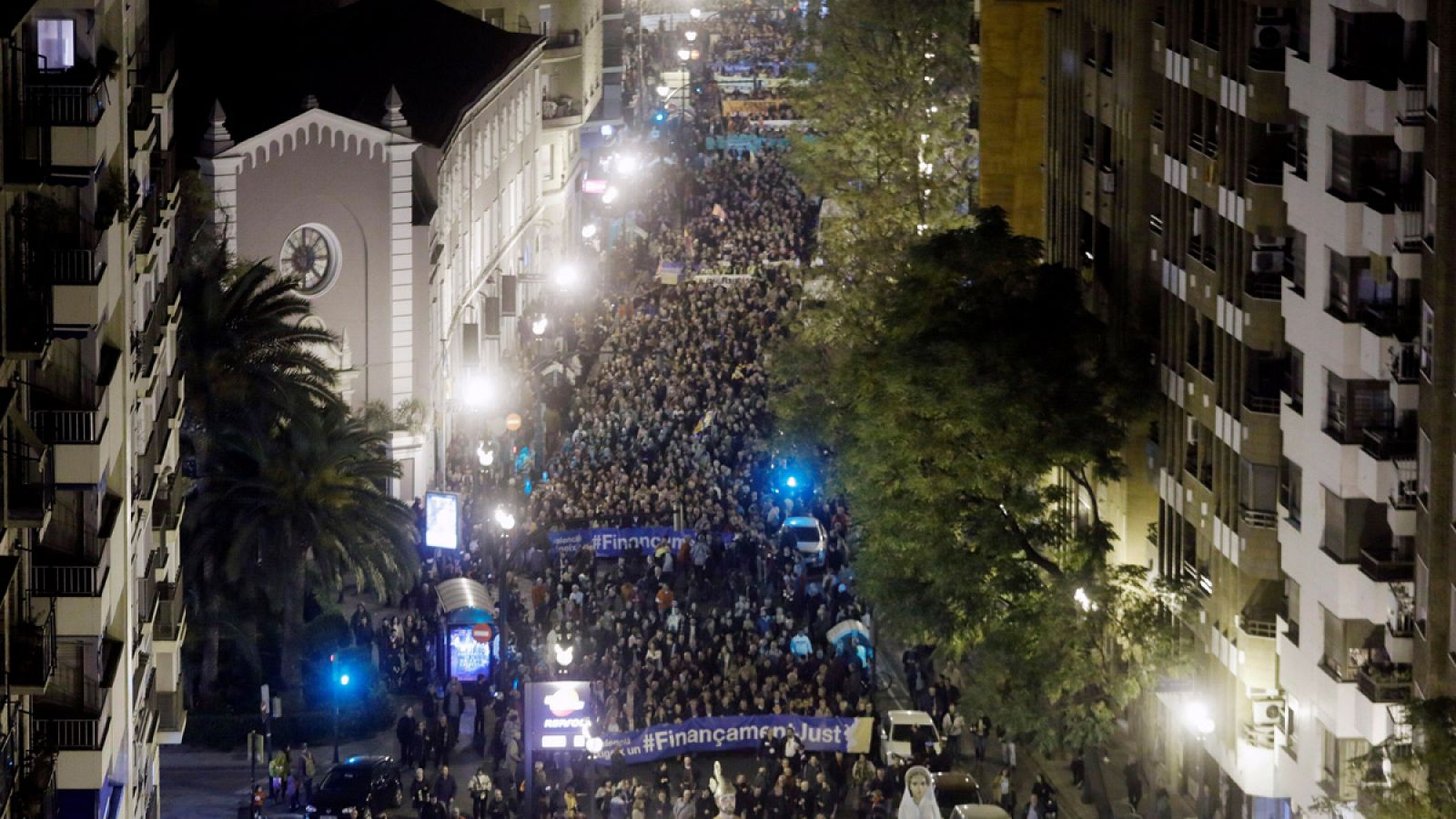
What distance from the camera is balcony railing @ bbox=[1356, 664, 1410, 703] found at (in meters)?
36.8

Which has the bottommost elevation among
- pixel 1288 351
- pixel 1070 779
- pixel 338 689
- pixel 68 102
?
pixel 1070 779

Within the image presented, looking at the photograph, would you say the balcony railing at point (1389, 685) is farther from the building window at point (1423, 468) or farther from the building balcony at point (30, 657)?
the building balcony at point (30, 657)

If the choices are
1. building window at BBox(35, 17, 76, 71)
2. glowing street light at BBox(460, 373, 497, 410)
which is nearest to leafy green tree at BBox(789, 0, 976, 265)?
glowing street light at BBox(460, 373, 497, 410)

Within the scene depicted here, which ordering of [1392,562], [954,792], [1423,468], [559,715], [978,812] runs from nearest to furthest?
[1423,468] < [1392,562] < [978,812] < [954,792] < [559,715]

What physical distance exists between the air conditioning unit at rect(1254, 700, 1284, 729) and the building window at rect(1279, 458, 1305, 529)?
121 inches

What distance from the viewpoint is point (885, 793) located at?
1791 inches

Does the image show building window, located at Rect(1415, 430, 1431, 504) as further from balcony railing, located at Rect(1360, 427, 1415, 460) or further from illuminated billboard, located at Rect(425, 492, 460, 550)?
illuminated billboard, located at Rect(425, 492, 460, 550)

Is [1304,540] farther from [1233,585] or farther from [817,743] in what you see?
[817,743]

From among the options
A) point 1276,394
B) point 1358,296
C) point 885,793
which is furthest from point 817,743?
point 1358,296

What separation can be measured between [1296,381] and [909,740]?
1092cm

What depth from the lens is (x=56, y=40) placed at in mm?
31109

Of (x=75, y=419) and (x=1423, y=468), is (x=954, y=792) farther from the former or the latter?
(x=75, y=419)

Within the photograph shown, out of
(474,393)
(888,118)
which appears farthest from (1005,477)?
(474,393)

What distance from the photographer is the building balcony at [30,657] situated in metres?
24.3
